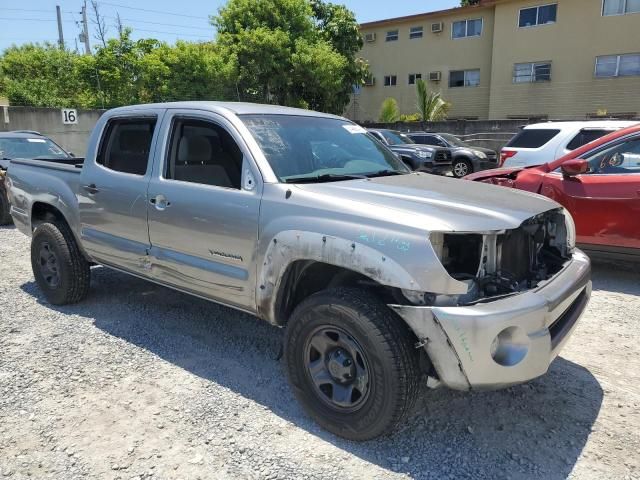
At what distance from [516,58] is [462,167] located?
41.3 feet

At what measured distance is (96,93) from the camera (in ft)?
64.7

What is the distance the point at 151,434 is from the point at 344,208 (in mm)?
1694

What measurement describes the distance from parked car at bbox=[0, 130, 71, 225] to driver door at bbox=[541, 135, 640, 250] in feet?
26.9

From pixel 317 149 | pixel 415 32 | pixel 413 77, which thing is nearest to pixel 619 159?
pixel 317 149

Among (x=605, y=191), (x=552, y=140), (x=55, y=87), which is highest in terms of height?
(x=55, y=87)

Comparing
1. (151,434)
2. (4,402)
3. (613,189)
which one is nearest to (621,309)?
(613,189)

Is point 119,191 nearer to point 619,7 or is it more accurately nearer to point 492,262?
point 492,262

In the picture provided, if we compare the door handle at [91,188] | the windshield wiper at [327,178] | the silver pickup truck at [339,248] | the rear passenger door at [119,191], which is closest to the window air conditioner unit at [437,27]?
the silver pickup truck at [339,248]

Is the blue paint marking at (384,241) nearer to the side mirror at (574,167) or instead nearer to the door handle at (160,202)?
the door handle at (160,202)

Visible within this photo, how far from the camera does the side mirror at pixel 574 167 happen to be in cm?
541

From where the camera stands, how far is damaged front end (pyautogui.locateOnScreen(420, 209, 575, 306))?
256 centimetres

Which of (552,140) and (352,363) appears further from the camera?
(552,140)

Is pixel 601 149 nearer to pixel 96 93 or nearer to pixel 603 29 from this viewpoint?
pixel 96 93

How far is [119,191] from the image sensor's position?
409 cm
